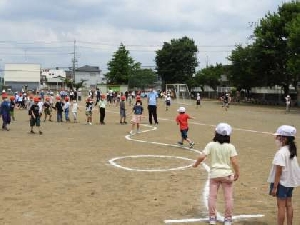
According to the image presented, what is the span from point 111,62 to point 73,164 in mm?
79773

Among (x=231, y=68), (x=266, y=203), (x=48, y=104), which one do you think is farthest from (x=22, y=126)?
(x=231, y=68)

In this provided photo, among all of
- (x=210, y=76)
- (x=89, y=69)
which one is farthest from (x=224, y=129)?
(x=89, y=69)

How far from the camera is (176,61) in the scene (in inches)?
3627

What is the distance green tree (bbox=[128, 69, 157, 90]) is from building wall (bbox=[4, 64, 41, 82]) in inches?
1152

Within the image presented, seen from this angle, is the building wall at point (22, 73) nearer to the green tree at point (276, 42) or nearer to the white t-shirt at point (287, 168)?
the green tree at point (276, 42)

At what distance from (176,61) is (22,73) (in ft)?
136

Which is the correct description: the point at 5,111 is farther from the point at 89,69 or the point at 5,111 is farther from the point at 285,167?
the point at 89,69

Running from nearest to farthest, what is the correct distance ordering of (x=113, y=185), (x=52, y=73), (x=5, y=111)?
(x=113, y=185)
(x=5, y=111)
(x=52, y=73)

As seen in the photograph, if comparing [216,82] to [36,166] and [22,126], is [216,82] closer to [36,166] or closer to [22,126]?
[22,126]

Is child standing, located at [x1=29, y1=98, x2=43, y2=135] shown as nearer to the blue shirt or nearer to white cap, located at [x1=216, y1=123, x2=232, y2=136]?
the blue shirt

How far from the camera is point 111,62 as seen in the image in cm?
9056

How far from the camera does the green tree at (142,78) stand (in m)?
92.2

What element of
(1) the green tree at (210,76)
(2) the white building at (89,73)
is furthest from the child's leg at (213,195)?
(2) the white building at (89,73)

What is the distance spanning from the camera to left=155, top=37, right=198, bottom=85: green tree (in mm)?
91938
